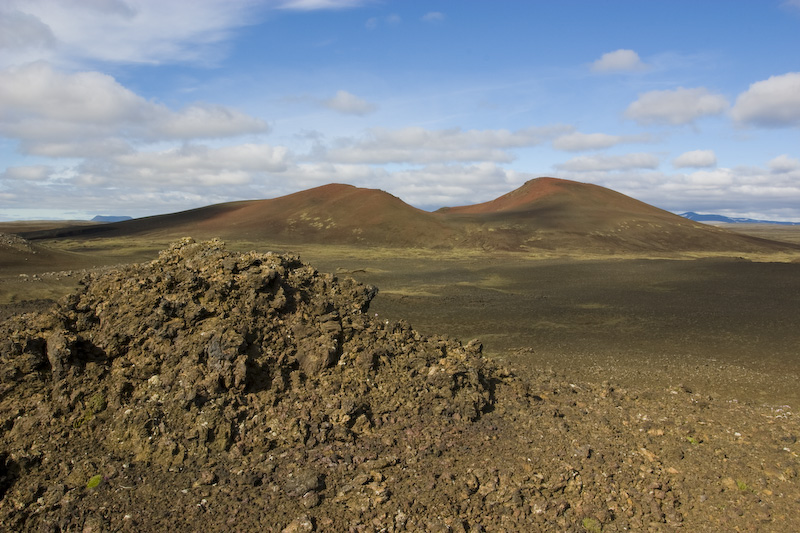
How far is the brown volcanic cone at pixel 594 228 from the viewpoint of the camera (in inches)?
2255

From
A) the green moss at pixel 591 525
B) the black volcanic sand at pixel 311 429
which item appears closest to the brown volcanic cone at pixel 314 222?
the black volcanic sand at pixel 311 429

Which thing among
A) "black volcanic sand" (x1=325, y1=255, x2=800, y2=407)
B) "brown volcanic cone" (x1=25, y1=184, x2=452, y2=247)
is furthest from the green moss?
"brown volcanic cone" (x1=25, y1=184, x2=452, y2=247)

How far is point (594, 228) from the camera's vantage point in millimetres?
63562

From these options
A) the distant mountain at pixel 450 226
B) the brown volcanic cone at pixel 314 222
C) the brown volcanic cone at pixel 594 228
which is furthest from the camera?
the brown volcanic cone at pixel 314 222

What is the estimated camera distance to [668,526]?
5.22m

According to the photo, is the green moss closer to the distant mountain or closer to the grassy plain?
the grassy plain

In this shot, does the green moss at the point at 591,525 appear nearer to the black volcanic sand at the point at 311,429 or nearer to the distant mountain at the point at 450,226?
the black volcanic sand at the point at 311,429

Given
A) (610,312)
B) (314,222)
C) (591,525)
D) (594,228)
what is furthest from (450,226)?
(591,525)

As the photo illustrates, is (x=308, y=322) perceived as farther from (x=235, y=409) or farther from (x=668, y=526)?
(x=668, y=526)

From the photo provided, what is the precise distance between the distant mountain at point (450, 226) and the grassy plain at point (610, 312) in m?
18.8

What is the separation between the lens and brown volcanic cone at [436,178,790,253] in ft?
188

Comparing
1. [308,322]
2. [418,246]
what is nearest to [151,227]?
[418,246]

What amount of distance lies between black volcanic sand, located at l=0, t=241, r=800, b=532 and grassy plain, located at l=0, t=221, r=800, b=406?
9.45 ft

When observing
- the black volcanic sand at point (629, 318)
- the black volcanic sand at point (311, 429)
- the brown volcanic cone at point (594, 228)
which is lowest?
the black volcanic sand at point (629, 318)
